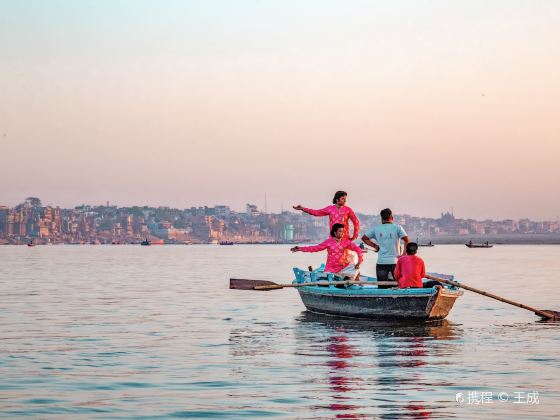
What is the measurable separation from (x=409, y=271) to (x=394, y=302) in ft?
3.40

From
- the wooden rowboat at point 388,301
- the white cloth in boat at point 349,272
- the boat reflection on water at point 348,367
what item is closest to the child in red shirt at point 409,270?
the wooden rowboat at point 388,301

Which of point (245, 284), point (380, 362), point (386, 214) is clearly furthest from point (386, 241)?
point (380, 362)

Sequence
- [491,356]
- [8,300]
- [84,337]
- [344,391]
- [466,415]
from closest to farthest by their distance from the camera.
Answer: [466,415], [344,391], [491,356], [84,337], [8,300]

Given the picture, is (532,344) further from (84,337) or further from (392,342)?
(84,337)

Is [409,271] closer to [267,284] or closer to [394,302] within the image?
[394,302]

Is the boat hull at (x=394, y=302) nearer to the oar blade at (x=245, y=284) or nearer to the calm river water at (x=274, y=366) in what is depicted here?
the calm river water at (x=274, y=366)

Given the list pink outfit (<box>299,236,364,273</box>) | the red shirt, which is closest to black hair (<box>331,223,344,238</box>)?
pink outfit (<box>299,236,364,273</box>)

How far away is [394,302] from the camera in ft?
84.3

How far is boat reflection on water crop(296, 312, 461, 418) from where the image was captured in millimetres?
14711

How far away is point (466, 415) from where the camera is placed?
14.0m

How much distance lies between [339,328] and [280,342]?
3.18m

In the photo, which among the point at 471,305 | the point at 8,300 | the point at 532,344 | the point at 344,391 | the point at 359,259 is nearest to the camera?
the point at 344,391

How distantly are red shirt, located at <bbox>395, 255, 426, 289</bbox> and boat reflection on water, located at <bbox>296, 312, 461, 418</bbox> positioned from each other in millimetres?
1173

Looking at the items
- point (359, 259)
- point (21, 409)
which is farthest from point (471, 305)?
point (21, 409)
